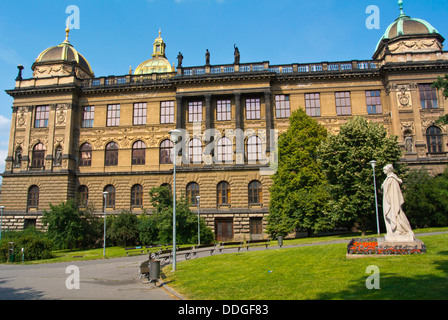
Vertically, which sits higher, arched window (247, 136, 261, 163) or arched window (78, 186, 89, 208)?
arched window (247, 136, 261, 163)

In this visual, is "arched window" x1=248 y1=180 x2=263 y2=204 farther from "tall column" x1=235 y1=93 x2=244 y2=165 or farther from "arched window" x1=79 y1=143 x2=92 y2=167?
"arched window" x1=79 y1=143 x2=92 y2=167

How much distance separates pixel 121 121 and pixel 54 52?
48.1 feet

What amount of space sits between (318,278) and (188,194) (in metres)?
31.3

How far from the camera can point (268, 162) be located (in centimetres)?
4303

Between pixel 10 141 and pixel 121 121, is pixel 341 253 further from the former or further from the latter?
pixel 10 141

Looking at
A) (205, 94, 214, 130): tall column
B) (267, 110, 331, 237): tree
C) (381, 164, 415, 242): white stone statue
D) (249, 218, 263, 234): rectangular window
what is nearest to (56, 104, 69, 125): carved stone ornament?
(205, 94, 214, 130): tall column

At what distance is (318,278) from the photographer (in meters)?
13.3

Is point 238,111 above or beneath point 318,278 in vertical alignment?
above

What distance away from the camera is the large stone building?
140 ft

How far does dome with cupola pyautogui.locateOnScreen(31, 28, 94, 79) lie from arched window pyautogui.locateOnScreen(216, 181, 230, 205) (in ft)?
84.6

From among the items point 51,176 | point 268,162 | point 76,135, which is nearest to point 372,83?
point 268,162
